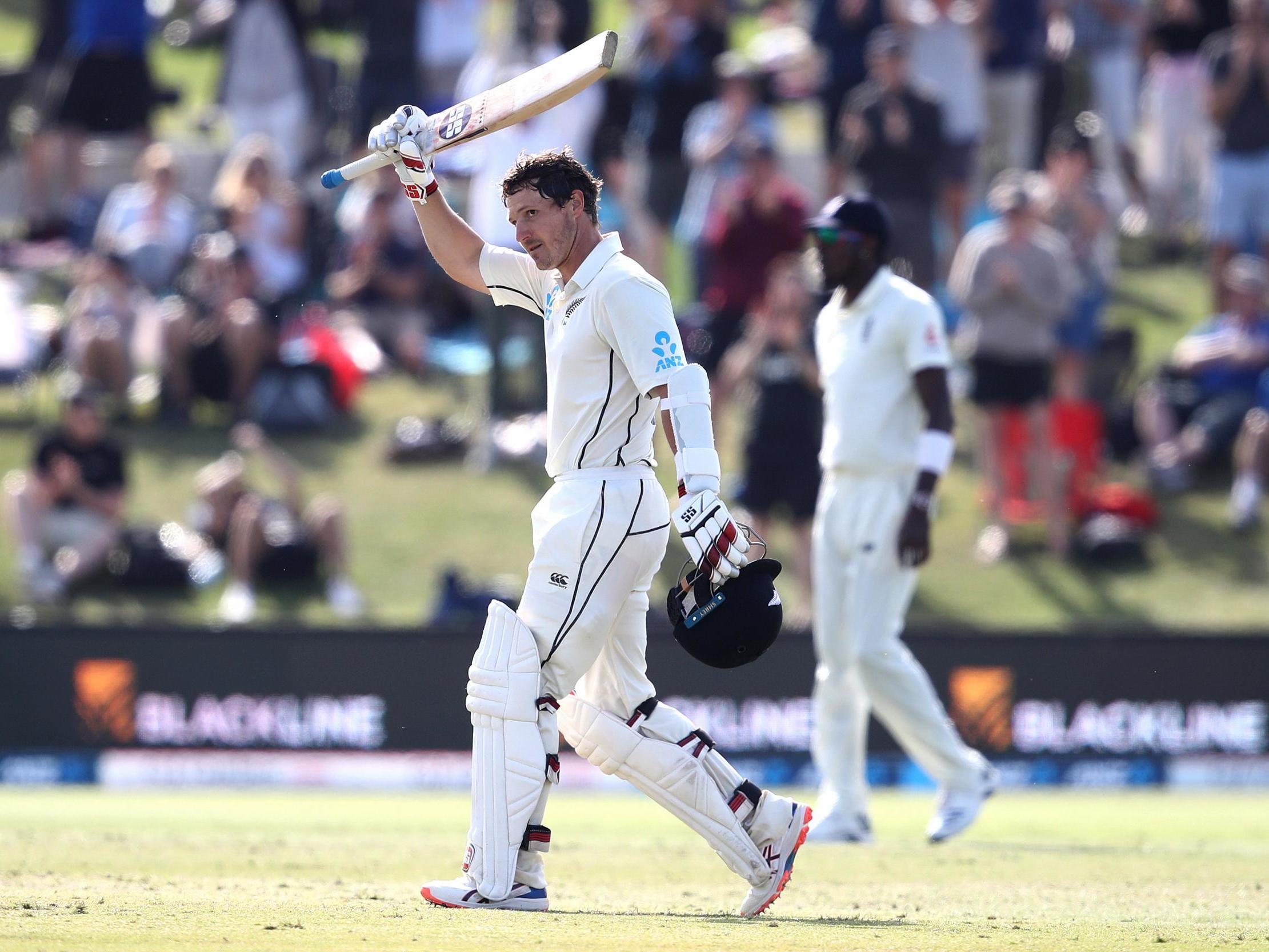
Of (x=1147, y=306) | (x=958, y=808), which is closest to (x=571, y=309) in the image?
(x=958, y=808)

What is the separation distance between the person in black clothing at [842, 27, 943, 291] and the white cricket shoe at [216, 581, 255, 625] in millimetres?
5315

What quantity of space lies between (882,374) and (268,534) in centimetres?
649

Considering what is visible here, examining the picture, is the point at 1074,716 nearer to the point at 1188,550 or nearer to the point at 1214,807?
the point at 1214,807

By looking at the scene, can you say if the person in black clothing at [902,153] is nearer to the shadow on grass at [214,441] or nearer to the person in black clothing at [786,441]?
the person in black clothing at [786,441]

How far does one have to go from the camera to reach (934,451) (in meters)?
7.86

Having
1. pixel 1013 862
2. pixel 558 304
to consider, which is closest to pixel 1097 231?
pixel 1013 862

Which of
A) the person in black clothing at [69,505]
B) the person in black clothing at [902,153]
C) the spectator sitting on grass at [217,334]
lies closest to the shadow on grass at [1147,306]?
the person in black clothing at [902,153]


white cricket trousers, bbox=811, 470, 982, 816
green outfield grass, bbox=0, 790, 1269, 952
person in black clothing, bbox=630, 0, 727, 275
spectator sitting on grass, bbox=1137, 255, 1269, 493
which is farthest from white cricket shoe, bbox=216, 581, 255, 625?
spectator sitting on grass, bbox=1137, 255, 1269, 493

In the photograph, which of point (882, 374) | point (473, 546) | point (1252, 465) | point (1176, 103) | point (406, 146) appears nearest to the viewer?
point (406, 146)

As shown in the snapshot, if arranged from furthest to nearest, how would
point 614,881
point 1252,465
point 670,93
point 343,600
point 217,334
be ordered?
point 670,93 < point 217,334 < point 1252,465 < point 343,600 < point 614,881

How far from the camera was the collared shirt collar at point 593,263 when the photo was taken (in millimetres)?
5551

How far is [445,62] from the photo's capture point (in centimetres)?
1669

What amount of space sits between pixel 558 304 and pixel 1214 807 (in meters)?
6.18

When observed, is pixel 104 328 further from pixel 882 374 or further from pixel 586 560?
pixel 586 560
